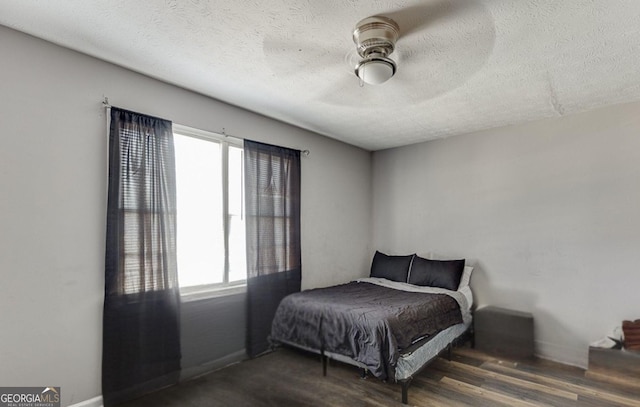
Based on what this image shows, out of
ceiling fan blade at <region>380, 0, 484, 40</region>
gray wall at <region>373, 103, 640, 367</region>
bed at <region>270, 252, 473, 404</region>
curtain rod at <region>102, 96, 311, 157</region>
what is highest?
ceiling fan blade at <region>380, 0, 484, 40</region>

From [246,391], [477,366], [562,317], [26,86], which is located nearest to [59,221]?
[26,86]

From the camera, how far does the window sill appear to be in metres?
2.82

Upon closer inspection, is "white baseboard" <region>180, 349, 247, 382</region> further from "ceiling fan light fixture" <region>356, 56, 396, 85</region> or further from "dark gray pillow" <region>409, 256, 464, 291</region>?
"ceiling fan light fixture" <region>356, 56, 396, 85</region>

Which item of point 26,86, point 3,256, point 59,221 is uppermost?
point 26,86

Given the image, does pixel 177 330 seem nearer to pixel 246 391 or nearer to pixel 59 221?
pixel 246 391

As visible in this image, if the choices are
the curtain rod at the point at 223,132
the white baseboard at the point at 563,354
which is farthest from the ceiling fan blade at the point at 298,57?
the white baseboard at the point at 563,354

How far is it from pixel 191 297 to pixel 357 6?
2.56m

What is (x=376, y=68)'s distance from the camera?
205 centimetres

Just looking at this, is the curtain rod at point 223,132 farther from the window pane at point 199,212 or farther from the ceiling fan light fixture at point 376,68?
the ceiling fan light fixture at point 376,68

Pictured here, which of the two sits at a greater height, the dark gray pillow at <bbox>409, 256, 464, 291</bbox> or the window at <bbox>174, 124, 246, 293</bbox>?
the window at <bbox>174, 124, 246, 293</bbox>

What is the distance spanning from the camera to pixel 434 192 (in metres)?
4.38

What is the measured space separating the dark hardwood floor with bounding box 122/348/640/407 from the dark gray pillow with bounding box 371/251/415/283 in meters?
1.22

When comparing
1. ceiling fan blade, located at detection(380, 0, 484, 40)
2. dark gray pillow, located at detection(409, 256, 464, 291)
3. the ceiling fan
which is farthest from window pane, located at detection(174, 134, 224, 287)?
dark gray pillow, located at detection(409, 256, 464, 291)

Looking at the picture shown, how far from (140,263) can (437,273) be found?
313cm
